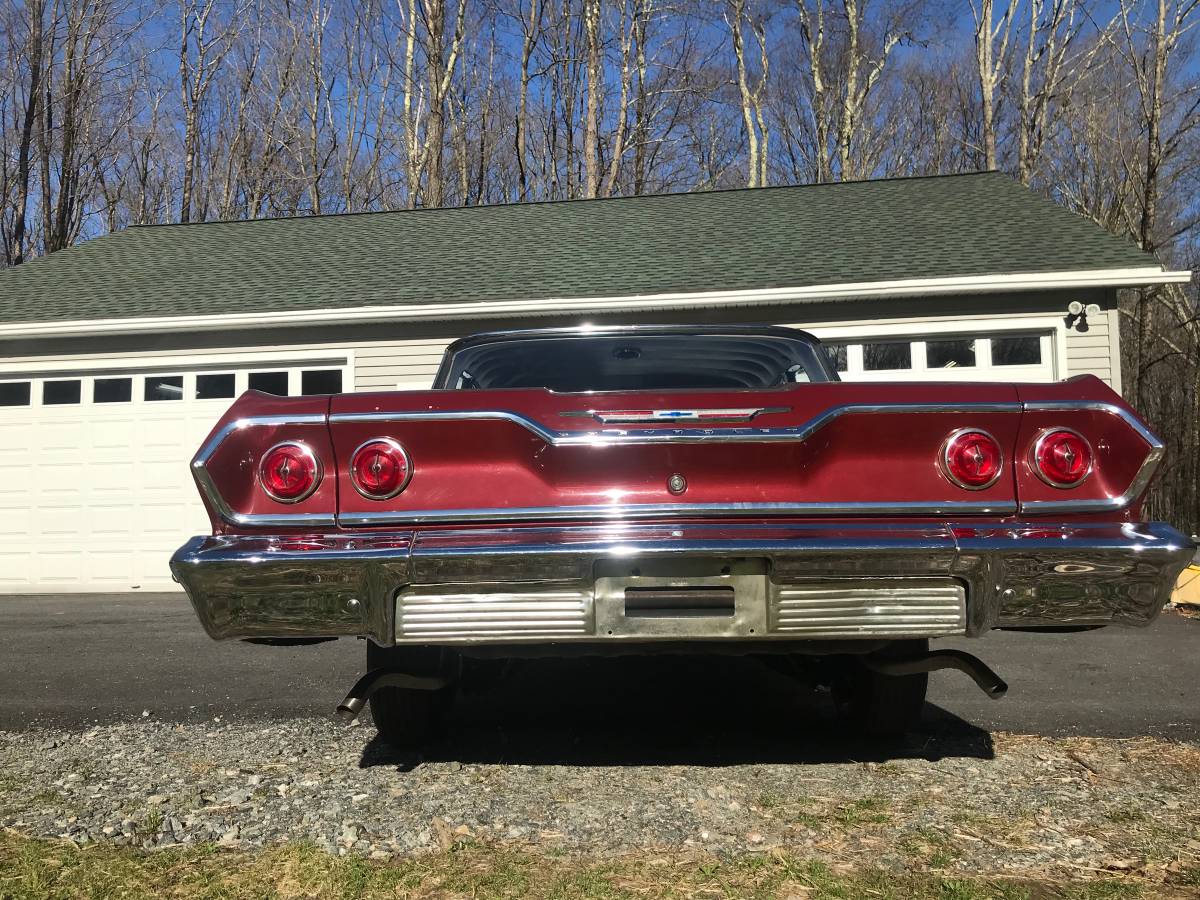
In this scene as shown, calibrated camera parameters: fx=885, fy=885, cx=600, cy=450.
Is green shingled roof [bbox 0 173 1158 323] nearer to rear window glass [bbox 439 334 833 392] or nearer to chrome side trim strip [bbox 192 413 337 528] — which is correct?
rear window glass [bbox 439 334 833 392]

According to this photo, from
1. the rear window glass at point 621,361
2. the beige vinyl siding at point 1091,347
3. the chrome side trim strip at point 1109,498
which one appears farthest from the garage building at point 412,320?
the chrome side trim strip at point 1109,498

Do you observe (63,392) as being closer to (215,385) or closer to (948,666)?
(215,385)

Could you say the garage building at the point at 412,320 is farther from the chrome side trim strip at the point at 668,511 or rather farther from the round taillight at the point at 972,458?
the round taillight at the point at 972,458

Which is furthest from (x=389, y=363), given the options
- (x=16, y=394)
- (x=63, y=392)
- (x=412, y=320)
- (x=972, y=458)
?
(x=972, y=458)

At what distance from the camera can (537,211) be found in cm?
1228

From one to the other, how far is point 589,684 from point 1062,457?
8.61 ft

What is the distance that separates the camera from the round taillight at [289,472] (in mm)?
2473

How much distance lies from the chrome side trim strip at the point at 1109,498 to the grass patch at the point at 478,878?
3.03 feet

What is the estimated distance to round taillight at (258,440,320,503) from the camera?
97.3 inches

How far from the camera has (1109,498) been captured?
2426 mm

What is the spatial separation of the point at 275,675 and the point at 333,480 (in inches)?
107

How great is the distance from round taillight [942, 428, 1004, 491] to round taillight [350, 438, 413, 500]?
1.52 metres

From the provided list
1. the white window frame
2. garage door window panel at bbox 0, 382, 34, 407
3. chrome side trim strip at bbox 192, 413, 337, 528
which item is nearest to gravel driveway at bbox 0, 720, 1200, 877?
chrome side trim strip at bbox 192, 413, 337, 528


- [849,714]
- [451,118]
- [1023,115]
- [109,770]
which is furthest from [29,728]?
[1023,115]
